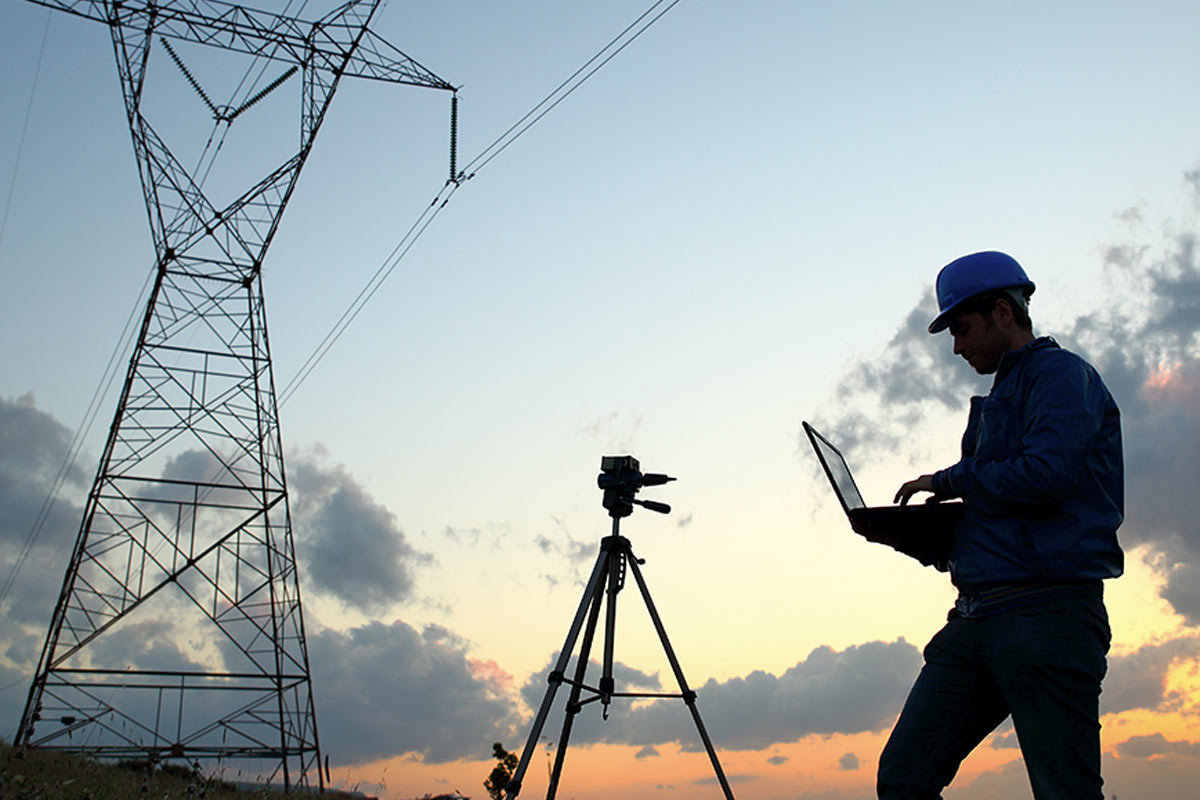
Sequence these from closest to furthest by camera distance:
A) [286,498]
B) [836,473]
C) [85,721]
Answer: [836,473] → [85,721] → [286,498]

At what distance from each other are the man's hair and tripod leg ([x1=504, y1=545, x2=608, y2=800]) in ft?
12.5

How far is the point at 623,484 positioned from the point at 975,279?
3.94 meters

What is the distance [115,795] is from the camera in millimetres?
6602

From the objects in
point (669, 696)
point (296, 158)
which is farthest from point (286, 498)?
point (669, 696)

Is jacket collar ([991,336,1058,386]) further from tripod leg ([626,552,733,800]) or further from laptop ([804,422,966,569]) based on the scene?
tripod leg ([626,552,733,800])

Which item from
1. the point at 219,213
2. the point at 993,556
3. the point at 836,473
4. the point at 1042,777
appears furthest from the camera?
the point at 219,213

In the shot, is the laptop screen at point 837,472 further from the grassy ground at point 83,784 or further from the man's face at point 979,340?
the grassy ground at point 83,784

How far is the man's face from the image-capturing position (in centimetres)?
314

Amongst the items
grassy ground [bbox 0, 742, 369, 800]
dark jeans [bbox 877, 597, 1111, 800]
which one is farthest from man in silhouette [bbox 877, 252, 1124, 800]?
grassy ground [bbox 0, 742, 369, 800]

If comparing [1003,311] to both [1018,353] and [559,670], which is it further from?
[559,670]

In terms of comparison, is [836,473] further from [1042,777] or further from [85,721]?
[85,721]

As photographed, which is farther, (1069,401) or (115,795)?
(115,795)

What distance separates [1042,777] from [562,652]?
3879 millimetres

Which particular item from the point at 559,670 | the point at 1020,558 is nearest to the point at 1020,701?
the point at 1020,558
